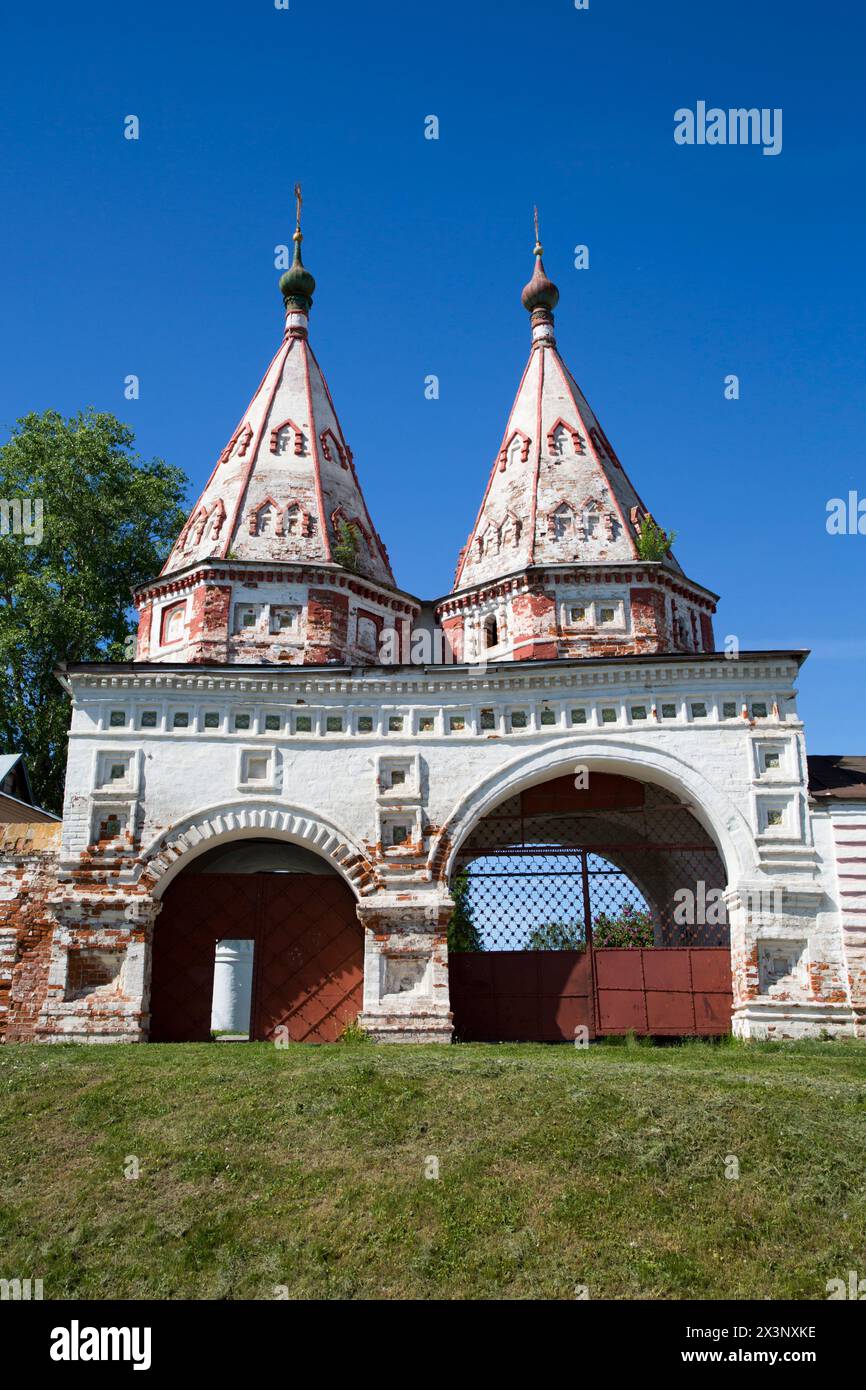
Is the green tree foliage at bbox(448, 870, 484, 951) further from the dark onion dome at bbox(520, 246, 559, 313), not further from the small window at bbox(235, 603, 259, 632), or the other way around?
the dark onion dome at bbox(520, 246, 559, 313)

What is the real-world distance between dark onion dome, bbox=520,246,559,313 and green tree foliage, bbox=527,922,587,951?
12.0 metres

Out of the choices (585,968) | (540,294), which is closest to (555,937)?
(585,968)

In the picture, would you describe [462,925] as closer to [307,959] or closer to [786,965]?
[307,959]

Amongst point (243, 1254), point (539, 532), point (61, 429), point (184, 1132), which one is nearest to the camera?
point (243, 1254)

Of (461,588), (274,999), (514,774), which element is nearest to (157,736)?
(274,999)

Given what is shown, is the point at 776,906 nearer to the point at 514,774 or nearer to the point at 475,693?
the point at 514,774

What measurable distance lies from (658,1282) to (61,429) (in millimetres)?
23159

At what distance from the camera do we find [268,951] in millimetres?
15141

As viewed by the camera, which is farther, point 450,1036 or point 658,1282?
point 450,1036

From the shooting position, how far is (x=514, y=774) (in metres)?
15.0

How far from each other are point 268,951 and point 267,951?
0.02 m

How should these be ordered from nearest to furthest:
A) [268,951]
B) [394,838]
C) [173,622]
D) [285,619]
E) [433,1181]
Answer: [433,1181], [394,838], [268,951], [285,619], [173,622]

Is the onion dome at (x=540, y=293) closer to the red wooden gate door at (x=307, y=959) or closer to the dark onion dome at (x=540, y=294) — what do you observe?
the dark onion dome at (x=540, y=294)

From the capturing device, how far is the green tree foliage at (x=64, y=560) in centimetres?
2353
